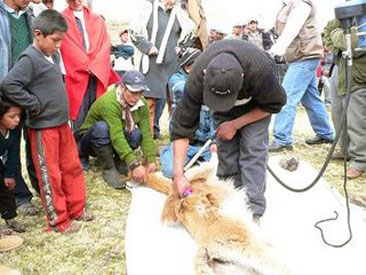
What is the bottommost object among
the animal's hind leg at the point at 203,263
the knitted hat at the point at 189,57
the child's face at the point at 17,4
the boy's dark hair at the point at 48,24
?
the animal's hind leg at the point at 203,263

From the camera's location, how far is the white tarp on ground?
8.19 feet

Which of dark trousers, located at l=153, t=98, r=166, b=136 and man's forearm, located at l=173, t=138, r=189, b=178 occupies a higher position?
man's forearm, located at l=173, t=138, r=189, b=178

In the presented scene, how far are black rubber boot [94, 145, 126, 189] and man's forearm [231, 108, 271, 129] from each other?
160 cm

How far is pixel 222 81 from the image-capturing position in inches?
86.7

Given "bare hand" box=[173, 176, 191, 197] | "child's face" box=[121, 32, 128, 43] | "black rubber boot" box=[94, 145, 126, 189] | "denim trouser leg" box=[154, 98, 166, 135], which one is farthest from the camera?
"child's face" box=[121, 32, 128, 43]

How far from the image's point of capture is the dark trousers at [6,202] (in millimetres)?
3062

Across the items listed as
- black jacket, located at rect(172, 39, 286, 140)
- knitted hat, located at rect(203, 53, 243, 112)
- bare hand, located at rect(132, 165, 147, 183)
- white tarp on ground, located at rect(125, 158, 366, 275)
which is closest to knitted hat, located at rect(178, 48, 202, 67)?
bare hand, located at rect(132, 165, 147, 183)

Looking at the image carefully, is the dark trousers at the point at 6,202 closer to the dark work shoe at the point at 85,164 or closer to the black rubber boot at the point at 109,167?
the black rubber boot at the point at 109,167

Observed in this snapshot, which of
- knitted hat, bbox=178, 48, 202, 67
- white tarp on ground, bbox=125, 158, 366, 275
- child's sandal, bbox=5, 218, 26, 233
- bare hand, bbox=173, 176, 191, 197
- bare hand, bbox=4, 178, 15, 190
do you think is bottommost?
white tarp on ground, bbox=125, 158, 366, 275

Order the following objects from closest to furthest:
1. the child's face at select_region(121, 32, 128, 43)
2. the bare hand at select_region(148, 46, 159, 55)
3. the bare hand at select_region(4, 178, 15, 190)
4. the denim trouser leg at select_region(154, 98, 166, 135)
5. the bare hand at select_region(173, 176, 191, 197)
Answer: the bare hand at select_region(173, 176, 191, 197), the bare hand at select_region(4, 178, 15, 190), the bare hand at select_region(148, 46, 159, 55), the denim trouser leg at select_region(154, 98, 166, 135), the child's face at select_region(121, 32, 128, 43)

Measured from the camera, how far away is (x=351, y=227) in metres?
2.96

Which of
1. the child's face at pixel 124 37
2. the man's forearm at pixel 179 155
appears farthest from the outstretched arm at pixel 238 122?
the child's face at pixel 124 37

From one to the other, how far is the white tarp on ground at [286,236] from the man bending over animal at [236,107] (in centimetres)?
30

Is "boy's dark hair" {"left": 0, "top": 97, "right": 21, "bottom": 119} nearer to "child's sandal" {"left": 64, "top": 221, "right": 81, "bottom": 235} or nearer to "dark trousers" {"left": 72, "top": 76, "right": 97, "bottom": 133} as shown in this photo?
"child's sandal" {"left": 64, "top": 221, "right": 81, "bottom": 235}
